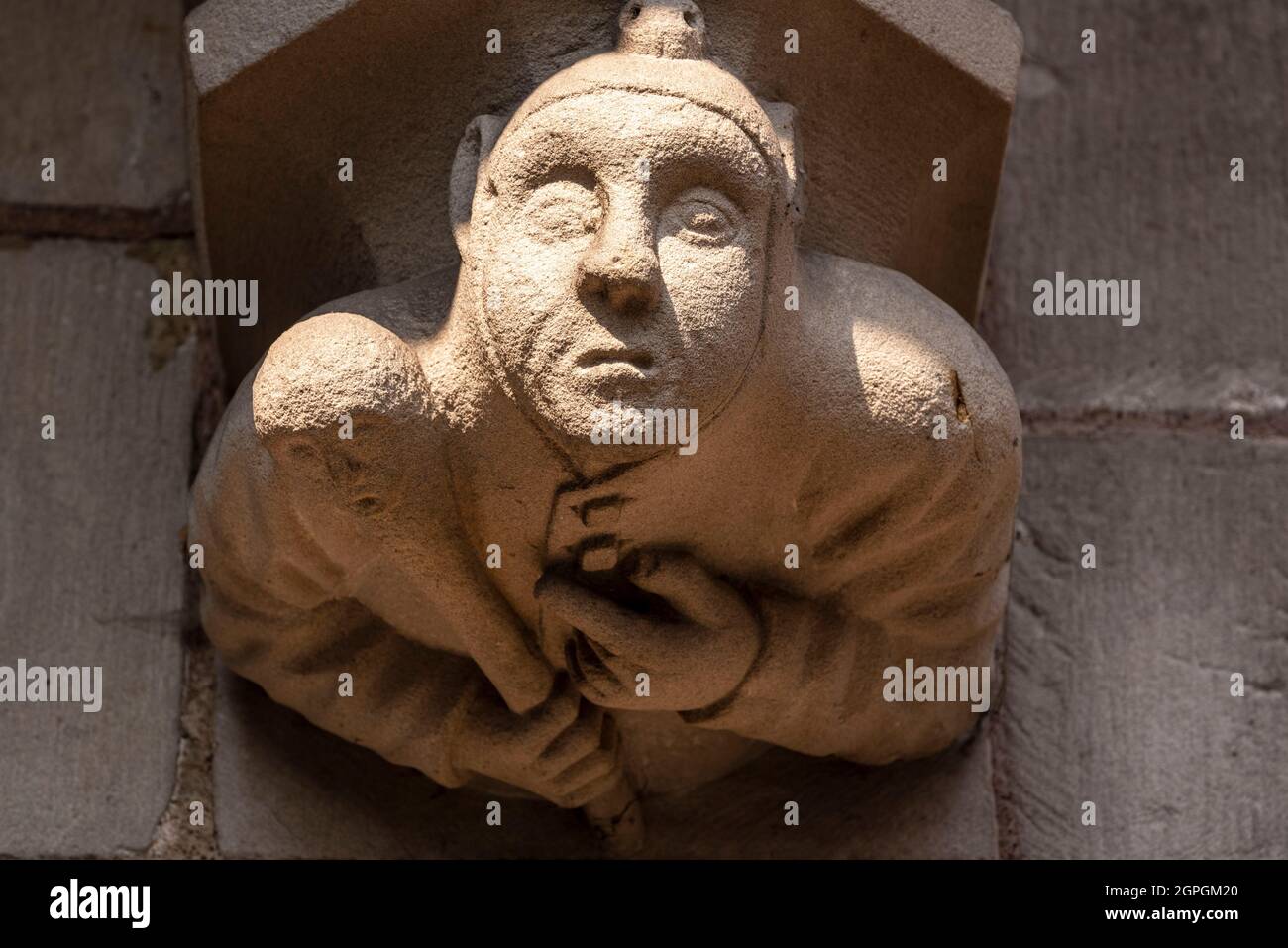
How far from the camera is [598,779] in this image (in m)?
2.06

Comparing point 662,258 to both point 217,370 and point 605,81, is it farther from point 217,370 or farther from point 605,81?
point 217,370

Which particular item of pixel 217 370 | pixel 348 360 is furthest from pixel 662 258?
pixel 217 370

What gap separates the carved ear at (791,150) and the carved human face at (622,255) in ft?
0.17

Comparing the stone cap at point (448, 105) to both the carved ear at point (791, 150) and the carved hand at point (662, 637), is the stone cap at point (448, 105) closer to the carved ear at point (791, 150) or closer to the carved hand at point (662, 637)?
the carved ear at point (791, 150)

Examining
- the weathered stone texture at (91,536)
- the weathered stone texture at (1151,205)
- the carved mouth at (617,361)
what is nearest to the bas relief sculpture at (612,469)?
the carved mouth at (617,361)

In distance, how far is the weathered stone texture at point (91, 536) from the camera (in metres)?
2.19

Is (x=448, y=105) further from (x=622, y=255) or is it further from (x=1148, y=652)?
(x=1148, y=652)

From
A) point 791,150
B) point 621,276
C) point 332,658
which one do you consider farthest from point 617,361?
point 332,658

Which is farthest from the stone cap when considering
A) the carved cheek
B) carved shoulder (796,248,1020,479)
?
the carved cheek

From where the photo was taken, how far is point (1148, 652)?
7.57ft

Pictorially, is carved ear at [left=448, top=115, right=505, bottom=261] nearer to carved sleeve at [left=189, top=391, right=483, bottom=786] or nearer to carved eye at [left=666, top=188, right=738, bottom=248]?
carved eye at [left=666, top=188, right=738, bottom=248]

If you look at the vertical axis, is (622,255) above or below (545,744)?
above

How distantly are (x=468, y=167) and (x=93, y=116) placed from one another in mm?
893
